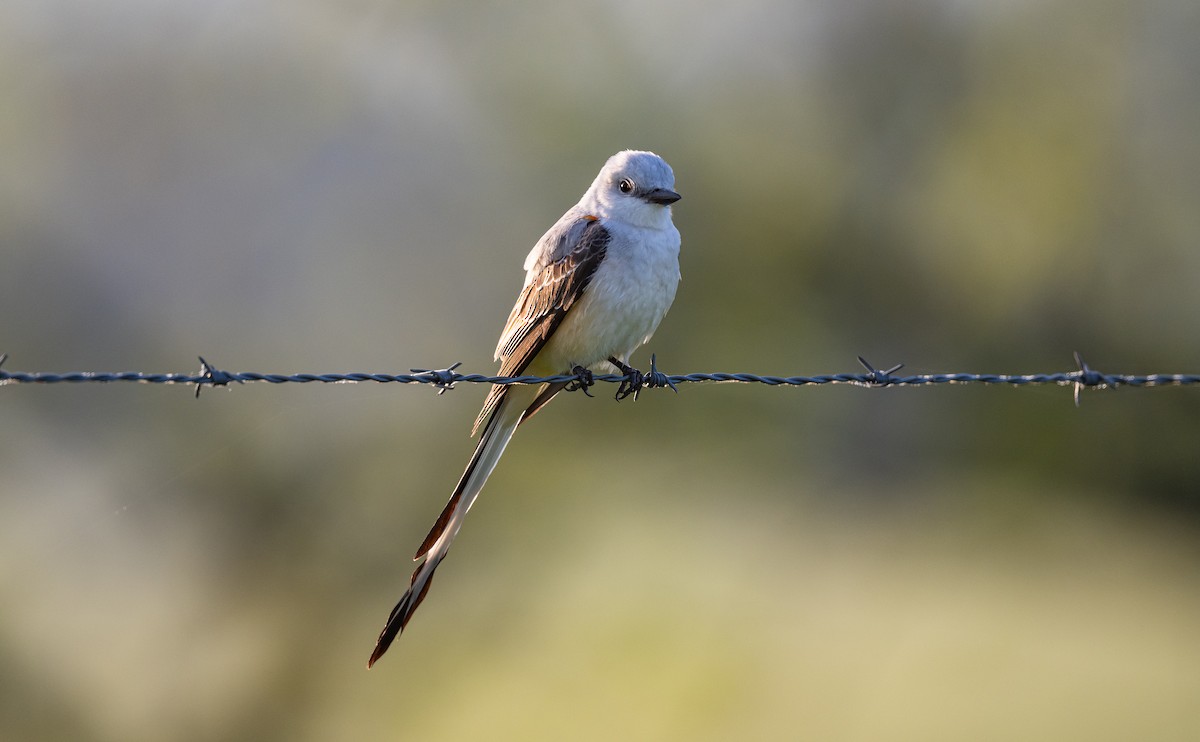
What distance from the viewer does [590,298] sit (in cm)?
476

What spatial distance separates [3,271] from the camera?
36.7 feet

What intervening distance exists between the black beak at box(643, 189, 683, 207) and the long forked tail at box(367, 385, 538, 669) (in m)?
1.09

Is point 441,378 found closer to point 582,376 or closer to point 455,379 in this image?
point 455,379

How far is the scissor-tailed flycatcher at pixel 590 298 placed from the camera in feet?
15.5

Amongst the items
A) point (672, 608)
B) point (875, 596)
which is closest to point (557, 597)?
point (672, 608)

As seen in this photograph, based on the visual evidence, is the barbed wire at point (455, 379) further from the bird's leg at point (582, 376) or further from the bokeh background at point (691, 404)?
the bokeh background at point (691, 404)

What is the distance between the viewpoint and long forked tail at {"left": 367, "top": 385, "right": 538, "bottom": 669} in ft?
13.8

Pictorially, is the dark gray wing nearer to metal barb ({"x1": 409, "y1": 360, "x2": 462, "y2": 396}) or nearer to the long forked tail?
the long forked tail

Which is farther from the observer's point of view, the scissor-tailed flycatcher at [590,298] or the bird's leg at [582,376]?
the bird's leg at [582,376]

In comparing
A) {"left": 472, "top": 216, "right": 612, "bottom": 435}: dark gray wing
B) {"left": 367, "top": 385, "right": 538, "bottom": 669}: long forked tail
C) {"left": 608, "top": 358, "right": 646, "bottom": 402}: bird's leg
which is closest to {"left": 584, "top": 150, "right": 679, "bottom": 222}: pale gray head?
{"left": 472, "top": 216, "right": 612, "bottom": 435}: dark gray wing

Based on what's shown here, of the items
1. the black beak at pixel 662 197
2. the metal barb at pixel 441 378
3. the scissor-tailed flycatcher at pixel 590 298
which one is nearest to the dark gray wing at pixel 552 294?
the scissor-tailed flycatcher at pixel 590 298

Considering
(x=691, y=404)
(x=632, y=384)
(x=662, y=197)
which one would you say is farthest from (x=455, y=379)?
(x=691, y=404)

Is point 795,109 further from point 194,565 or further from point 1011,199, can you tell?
point 194,565

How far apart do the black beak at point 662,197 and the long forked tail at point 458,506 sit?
109 cm
